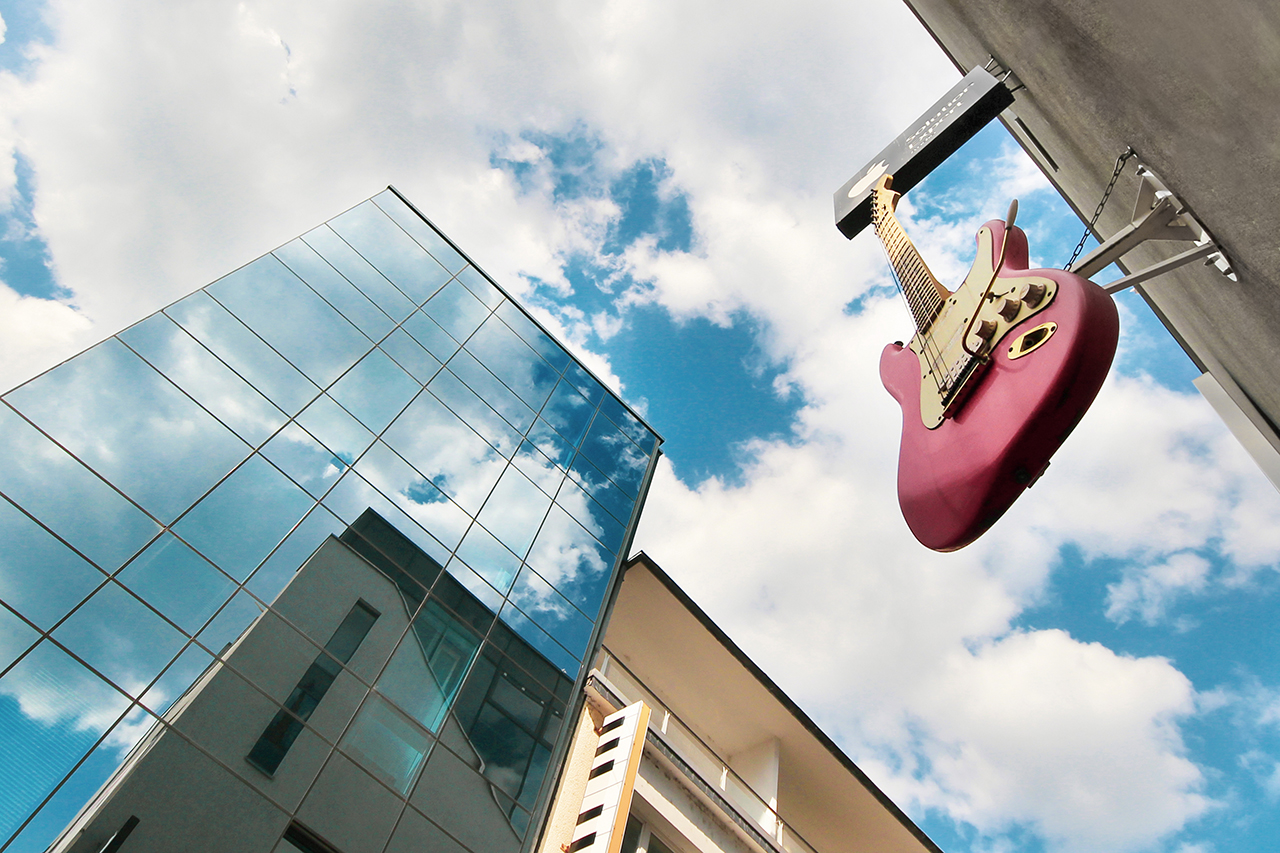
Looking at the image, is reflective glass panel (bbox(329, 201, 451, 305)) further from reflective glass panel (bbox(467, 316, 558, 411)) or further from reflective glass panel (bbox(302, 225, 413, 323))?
reflective glass panel (bbox(467, 316, 558, 411))

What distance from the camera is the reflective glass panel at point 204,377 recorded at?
37.2 feet

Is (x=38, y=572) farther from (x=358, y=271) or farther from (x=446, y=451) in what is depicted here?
(x=358, y=271)

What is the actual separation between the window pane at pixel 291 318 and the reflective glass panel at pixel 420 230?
410 cm

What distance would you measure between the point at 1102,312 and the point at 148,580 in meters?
10.7

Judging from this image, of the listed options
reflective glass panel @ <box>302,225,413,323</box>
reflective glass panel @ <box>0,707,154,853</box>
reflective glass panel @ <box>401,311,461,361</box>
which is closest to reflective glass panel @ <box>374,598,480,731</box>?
reflective glass panel @ <box>0,707,154,853</box>

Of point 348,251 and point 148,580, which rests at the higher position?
point 348,251

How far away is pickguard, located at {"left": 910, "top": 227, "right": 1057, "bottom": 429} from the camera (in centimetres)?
586

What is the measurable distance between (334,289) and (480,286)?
14.2 ft

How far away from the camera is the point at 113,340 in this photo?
11.1 metres

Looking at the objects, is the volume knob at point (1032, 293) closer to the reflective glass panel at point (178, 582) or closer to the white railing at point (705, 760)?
the reflective glass panel at point (178, 582)

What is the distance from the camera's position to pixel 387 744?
10.6 meters

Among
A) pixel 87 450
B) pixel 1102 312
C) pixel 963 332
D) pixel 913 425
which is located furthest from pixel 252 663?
pixel 1102 312

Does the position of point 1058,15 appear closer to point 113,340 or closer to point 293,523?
point 293,523

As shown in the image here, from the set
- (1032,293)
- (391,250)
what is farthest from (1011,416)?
(391,250)
